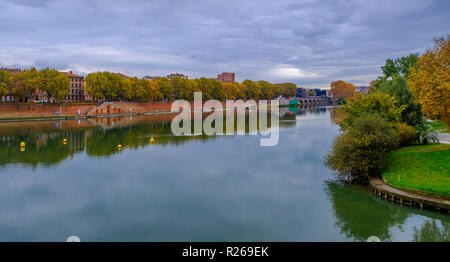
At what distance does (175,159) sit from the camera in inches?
1187

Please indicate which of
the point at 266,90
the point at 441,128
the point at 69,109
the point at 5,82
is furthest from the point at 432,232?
the point at 266,90

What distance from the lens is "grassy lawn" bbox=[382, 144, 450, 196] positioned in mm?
17188

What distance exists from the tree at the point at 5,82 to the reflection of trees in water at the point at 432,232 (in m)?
68.4

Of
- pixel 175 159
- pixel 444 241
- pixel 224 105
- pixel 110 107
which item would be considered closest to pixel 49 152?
pixel 175 159

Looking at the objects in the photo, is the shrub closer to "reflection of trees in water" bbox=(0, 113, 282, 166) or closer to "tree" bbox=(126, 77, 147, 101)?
"reflection of trees in water" bbox=(0, 113, 282, 166)

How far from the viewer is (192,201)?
61.6ft

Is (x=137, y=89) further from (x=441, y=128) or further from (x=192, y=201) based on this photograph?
(x=192, y=201)

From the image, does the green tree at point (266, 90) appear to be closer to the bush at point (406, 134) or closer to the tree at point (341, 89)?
the tree at point (341, 89)

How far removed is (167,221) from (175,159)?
1444 centimetres

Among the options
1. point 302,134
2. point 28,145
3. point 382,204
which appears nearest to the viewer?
point 382,204

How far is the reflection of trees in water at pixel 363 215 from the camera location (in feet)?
48.8

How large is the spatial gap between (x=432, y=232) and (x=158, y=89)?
85.0 meters

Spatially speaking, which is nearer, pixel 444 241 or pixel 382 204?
pixel 444 241
